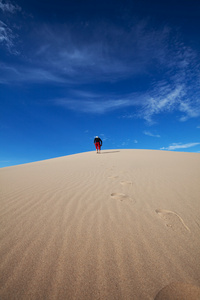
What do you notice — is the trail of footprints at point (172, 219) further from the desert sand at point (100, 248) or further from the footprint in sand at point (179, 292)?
the footprint in sand at point (179, 292)

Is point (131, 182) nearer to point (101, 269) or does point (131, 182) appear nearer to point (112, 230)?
point (112, 230)

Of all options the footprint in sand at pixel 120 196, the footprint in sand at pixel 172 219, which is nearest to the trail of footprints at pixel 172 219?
the footprint in sand at pixel 172 219

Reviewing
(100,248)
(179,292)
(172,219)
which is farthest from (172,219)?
(100,248)

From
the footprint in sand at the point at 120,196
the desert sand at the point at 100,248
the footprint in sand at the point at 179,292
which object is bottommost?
the footprint in sand at the point at 179,292

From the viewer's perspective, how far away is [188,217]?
2.19 meters

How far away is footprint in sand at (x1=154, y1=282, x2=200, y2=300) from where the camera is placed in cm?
107

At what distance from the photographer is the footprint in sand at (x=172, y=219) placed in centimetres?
196

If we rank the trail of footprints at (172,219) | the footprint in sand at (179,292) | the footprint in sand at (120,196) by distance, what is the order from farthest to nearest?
the footprint in sand at (120,196) < the trail of footprints at (172,219) < the footprint in sand at (179,292)

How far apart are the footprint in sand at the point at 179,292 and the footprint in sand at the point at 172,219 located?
85 cm

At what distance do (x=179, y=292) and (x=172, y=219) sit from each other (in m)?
1.18

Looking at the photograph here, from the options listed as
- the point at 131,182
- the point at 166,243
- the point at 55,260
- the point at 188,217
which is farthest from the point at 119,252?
the point at 131,182

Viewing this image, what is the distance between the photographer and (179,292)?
3.61 feet

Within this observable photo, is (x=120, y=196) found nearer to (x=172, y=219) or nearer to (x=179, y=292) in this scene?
(x=172, y=219)

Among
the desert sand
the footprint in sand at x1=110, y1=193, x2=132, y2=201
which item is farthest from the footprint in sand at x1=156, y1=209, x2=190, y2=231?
the footprint in sand at x1=110, y1=193, x2=132, y2=201
